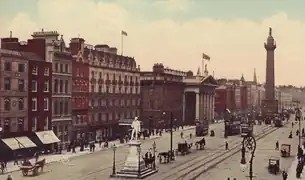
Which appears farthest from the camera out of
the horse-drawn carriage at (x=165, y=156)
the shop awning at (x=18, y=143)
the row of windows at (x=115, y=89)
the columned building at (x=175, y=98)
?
the columned building at (x=175, y=98)

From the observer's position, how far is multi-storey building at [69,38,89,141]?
51.2 metres

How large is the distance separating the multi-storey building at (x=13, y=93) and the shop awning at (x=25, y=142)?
41 cm

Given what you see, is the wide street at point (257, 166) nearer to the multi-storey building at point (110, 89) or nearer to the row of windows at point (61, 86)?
the row of windows at point (61, 86)

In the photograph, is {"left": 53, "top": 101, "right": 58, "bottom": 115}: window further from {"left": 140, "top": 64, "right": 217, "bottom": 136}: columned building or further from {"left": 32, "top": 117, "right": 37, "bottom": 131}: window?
{"left": 140, "top": 64, "right": 217, "bottom": 136}: columned building

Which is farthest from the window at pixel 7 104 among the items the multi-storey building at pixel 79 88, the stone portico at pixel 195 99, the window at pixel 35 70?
the stone portico at pixel 195 99

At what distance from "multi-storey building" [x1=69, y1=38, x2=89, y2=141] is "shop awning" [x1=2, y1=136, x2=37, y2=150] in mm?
10020

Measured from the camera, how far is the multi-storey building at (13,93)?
3841cm

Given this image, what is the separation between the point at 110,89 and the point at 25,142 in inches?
845

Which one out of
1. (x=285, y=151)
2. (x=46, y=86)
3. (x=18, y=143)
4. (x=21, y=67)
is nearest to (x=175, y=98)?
(x=285, y=151)

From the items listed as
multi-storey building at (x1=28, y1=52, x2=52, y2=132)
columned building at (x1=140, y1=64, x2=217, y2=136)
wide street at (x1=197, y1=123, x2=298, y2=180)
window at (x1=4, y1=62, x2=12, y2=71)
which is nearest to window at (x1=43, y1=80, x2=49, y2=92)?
multi-storey building at (x1=28, y1=52, x2=52, y2=132)

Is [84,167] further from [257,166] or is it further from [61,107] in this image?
[257,166]

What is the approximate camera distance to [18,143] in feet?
128

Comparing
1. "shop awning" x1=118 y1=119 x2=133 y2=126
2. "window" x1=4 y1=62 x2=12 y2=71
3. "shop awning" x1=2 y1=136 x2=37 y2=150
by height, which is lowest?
"shop awning" x1=2 y1=136 x2=37 y2=150

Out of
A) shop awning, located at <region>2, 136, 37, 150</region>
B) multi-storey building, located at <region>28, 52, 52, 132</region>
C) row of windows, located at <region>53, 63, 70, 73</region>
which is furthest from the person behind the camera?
row of windows, located at <region>53, 63, 70, 73</region>
